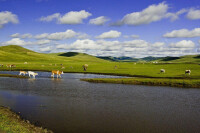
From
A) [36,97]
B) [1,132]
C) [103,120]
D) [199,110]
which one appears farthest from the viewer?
[36,97]

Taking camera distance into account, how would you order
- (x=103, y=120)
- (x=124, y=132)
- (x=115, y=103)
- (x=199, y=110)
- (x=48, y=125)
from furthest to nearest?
1. (x=115, y=103)
2. (x=199, y=110)
3. (x=103, y=120)
4. (x=48, y=125)
5. (x=124, y=132)

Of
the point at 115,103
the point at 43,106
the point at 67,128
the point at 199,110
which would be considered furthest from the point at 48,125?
the point at 199,110

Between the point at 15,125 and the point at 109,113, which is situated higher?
the point at 15,125

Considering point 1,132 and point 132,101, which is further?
point 132,101

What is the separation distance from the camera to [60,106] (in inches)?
808

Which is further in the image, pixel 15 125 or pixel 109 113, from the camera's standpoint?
pixel 109 113

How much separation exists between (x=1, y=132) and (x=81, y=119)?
6616 millimetres

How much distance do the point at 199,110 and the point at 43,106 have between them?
17.3m

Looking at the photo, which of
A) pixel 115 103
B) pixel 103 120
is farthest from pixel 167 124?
pixel 115 103

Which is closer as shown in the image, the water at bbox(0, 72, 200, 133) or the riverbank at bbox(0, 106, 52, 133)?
the riverbank at bbox(0, 106, 52, 133)

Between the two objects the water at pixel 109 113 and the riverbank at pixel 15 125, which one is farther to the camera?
the water at pixel 109 113

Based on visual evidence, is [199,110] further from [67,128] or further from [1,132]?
[1,132]

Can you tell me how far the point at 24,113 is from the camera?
714 inches

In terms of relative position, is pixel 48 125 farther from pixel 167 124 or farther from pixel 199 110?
pixel 199 110
